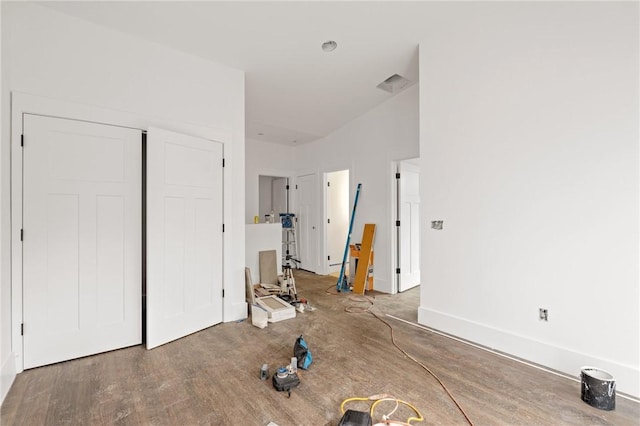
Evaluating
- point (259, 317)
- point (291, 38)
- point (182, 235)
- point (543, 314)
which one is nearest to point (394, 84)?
point (291, 38)

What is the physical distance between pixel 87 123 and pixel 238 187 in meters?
1.47

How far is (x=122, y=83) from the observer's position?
265 cm

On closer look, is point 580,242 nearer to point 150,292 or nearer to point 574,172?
point 574,172

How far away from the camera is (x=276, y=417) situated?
5.70ft

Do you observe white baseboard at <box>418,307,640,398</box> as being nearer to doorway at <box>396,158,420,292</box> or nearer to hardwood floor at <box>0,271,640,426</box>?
hardwood floor at <box>0,271,640,426</box>

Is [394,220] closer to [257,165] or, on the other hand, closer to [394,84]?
[394,84]

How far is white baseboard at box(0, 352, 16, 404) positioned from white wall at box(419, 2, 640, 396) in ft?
11.5

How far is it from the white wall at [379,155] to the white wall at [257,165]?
1372 millimetres

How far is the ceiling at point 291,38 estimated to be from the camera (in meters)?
2.49

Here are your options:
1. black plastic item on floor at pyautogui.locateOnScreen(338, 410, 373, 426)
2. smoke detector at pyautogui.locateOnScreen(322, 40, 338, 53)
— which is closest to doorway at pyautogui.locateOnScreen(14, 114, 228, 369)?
smoke detector at pyautogui.locateOnScreen(322, 40, 338, 53)

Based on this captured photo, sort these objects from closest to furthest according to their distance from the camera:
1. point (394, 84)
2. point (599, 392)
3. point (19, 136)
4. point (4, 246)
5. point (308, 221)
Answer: point (599, 392) → point (4, 246) → point (19, 136) → point (394, 84) → point (308, 221)

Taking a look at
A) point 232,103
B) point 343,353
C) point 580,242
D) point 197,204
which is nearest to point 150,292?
point 197,204

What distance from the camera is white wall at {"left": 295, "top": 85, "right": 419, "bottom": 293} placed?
420 cm

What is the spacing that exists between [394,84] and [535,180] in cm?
235
